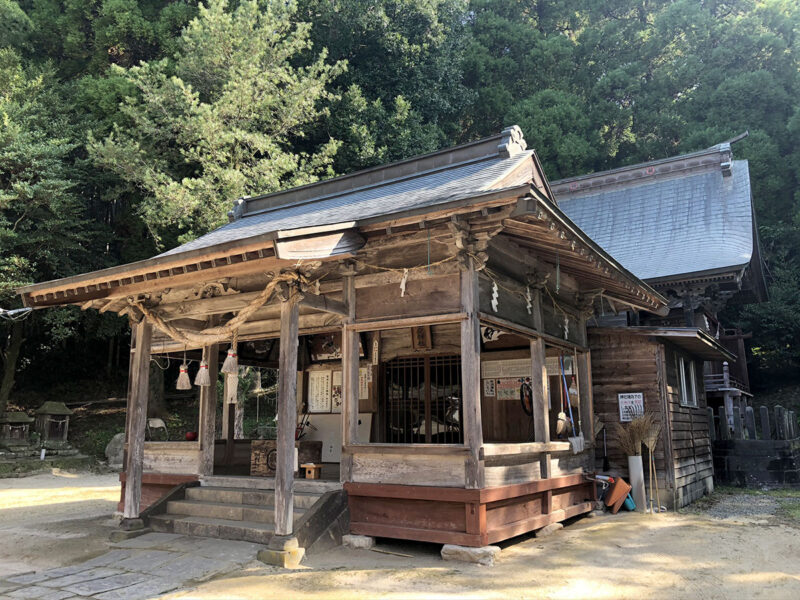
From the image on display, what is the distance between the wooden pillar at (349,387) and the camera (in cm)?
722

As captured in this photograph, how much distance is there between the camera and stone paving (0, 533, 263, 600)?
17.7 ft

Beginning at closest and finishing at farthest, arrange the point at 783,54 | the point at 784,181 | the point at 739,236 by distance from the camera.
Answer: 1. the point at 739,236
2. the point at 784,181
3. the point at 783,54

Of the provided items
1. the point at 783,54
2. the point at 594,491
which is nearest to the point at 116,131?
the point at 594,491

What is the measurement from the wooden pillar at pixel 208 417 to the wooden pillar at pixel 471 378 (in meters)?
4.48

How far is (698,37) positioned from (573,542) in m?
30.4

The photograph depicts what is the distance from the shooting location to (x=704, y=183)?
61.1 feet

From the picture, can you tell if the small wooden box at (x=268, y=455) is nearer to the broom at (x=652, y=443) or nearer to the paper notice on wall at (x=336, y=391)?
the paper notice on wall at (x=336, y=391)

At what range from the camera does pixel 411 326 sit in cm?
829

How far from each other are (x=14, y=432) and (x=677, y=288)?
19650 mm

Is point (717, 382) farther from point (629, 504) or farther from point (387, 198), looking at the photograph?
point (387, 198)

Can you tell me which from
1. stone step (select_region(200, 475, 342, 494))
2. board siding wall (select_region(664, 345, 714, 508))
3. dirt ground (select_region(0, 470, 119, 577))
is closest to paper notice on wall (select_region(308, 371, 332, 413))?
stone step (select_region(200, 475, 342, 494))

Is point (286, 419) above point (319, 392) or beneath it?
beneath

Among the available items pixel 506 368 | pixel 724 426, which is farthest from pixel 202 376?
pixel 724 426

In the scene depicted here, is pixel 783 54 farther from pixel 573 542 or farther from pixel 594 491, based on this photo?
pixel 573 542
